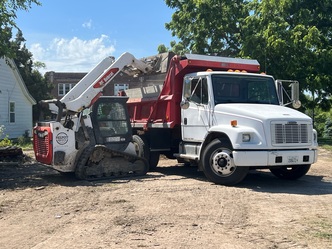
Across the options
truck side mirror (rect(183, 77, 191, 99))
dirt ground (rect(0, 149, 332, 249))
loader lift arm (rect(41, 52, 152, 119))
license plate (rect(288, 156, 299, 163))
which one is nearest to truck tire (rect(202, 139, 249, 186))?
dirt ground (rect(0, 149, 332, 249))

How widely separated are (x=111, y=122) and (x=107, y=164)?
3.98ft

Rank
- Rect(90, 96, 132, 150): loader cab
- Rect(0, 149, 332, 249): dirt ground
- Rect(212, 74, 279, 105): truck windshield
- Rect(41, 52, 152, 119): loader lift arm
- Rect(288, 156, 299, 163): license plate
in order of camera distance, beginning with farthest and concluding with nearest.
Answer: Rect(90, 96, 132, 150): loader cab, Rect(41, 52, 152, 119): loader lift arm, Rect(212, 74, 279, 105): truck windshield, Rect(288, 156, 299, 163): license plate, Rect(0, 149, 332, 249): dirt ground

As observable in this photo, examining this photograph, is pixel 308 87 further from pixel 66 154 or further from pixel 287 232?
pixel 287 232

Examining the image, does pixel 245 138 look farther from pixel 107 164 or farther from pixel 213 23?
pixel 213 23

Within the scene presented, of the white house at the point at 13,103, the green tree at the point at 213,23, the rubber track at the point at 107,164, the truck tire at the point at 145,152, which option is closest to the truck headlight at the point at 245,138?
the rubber track at the point at 107,164

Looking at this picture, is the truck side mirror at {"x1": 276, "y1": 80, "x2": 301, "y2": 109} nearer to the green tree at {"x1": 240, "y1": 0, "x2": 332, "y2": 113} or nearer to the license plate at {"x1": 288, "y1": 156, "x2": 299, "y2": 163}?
the license plate at {"x1": 288, "y1": 156, "x2": 299, "y2": 163}

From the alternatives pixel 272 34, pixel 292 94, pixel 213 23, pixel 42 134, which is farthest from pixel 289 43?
pixel 42 134

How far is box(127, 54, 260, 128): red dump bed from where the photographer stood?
36.5ft

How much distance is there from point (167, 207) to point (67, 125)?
4.20 meters

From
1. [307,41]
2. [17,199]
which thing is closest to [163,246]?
[17,199]

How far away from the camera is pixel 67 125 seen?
10.6 metres

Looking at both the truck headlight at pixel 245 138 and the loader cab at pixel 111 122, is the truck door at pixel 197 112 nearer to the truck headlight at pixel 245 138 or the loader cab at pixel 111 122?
the truck headlight at pixel 245 138

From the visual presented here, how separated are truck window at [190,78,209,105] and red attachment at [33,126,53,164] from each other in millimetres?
3551

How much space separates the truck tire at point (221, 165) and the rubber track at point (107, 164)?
6.79 feet
